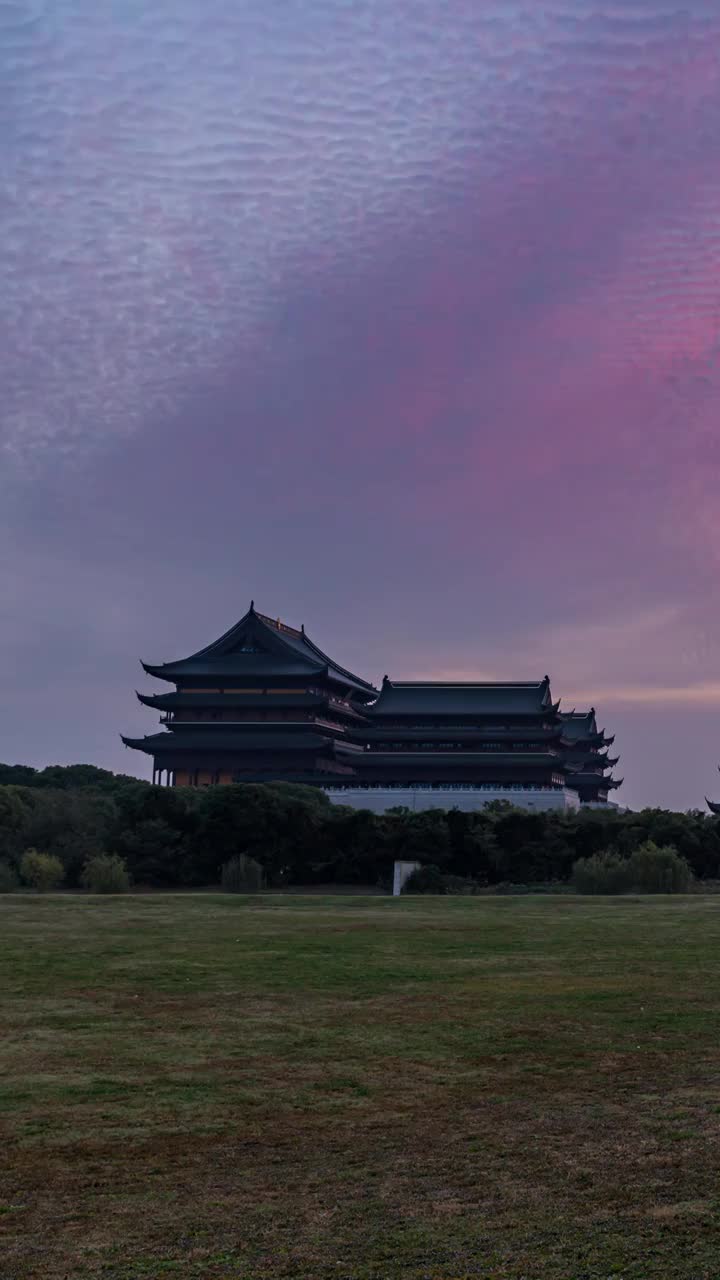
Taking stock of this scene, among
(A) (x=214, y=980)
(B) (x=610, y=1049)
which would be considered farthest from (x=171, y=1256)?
(A) (x=214, y=980)

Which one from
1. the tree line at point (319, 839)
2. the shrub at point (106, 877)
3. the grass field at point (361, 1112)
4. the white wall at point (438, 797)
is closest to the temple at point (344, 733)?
the white wall at point (438, 797)

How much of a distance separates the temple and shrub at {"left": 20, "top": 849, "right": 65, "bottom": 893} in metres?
32.1

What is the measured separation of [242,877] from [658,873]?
15.8 meters

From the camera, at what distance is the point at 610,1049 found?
1377 centimetres

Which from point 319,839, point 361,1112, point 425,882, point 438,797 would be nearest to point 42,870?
point 319,839

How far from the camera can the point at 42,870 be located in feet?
152

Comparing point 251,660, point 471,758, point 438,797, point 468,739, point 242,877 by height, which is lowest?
point 242,877

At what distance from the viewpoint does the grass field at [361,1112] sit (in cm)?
792

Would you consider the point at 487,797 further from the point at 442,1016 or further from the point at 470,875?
the point at 442,1016

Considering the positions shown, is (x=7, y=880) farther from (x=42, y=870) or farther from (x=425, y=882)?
(x=425, y=882)

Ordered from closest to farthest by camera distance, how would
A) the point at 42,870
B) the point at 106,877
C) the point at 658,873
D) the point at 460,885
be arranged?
the point at 658,873 → the point at 106,877 → the point at 42,870 → the point at 460,885

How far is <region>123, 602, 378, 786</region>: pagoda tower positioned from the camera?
8350 centimetres

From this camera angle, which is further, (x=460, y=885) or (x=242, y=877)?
(x=460, y=885)

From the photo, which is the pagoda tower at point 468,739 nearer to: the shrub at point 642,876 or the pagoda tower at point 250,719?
the pagoda tower at point 250,719
